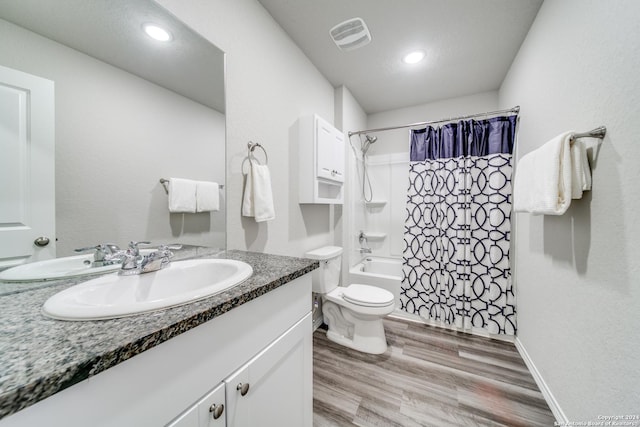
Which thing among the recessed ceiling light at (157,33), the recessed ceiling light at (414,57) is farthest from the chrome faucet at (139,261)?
the recessed ceiling light at (414,57)

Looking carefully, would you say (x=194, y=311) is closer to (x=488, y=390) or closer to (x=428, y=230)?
(x=488, y=390)

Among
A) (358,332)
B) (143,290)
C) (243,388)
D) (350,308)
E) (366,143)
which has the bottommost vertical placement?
(358,332)

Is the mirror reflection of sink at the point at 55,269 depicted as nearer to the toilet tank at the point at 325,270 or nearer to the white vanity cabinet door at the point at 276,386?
the white vanity cabinet door at the point at 276,386

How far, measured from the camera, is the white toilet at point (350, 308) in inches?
71.3

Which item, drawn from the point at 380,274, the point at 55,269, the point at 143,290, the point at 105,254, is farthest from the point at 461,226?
the point at 55,269

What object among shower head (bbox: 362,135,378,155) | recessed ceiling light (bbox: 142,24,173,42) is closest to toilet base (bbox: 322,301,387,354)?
shower head (bbox: 362,135,378,155)

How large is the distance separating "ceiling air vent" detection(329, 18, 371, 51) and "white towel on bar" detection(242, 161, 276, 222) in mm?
1179

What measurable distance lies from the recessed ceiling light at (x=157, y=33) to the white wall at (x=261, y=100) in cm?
11

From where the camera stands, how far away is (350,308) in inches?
73.4

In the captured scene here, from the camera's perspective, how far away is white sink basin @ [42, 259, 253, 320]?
20.6 inches

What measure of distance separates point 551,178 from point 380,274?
6.04ft

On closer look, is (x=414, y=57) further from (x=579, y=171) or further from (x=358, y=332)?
(x=358, y=332)

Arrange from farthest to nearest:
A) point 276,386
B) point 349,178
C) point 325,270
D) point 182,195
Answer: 1. point 349,178
2. point 325,270
3. point 182,195
4. point 276,386

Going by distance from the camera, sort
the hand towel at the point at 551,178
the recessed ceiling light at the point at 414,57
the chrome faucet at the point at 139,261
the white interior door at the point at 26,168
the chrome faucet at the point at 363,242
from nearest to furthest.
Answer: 1. the white interior door at the point at 26,168
2. the chrome faucet at the point at 139,261
3. the hand towel at the point at 551,178
4. the recessed ceiling light at the point at 414,57
5. the chrome faucet at the point at 363,242
